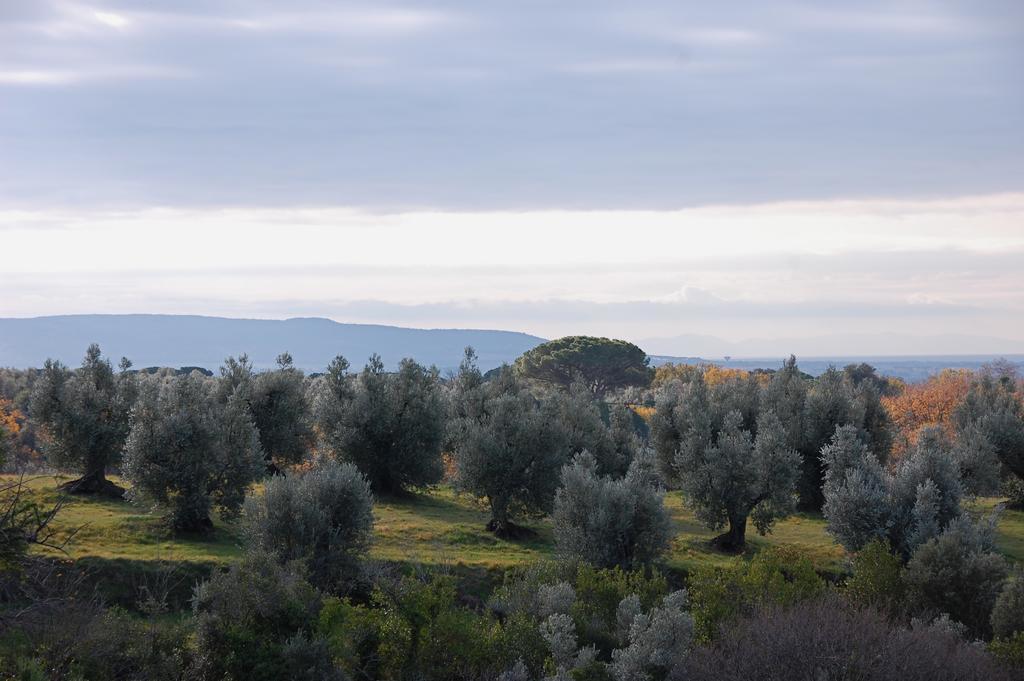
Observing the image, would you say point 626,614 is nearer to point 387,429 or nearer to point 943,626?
point 943,626

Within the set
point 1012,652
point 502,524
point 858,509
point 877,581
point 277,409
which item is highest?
point 277,409

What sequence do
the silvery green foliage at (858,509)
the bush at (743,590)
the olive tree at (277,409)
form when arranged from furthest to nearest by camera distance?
the olive tree at (277,409), the silvery green foliage at (858,509), the bush at (743,590)

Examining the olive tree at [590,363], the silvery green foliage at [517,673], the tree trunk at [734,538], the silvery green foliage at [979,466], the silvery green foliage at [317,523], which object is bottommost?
the silvery green foliage at [517,673]

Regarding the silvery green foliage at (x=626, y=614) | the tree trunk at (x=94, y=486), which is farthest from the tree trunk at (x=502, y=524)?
the tree trunk at (x=94, y=486)

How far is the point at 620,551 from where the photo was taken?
3600 centimetres

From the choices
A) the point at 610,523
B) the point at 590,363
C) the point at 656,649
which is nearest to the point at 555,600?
the point at 656,649

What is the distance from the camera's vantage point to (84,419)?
144 ft

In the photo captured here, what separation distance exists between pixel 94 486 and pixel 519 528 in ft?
69.3

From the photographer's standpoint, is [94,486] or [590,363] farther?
[590,363]

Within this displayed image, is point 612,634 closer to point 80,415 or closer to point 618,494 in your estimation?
point 618,494

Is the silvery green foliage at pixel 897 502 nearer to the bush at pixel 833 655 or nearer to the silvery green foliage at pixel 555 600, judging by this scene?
the bush at pixel 833 655

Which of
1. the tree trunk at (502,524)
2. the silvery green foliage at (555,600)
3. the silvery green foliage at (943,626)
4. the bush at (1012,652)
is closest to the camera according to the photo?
the bush at (1012,652)

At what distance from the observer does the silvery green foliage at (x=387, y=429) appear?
4878 centimetres

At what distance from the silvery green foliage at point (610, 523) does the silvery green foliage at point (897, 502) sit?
24.8 ft
